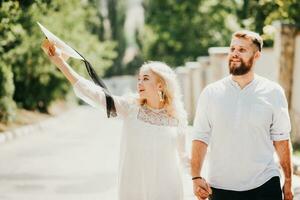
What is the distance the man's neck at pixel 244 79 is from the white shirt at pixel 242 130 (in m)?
0.02

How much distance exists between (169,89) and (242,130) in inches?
26.2

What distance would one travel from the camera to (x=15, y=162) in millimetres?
13109

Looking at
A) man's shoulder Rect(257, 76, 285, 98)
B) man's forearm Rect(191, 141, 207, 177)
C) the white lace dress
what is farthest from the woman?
man's shoulder Rect(257, 76, 285, 98)

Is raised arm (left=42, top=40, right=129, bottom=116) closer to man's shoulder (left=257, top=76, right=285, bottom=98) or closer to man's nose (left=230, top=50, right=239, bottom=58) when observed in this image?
man's nose (left=230, top=50, right=239, bottom=58)

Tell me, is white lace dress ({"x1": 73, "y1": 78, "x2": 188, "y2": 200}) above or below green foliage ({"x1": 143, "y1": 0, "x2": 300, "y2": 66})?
below

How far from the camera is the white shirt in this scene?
3.89m

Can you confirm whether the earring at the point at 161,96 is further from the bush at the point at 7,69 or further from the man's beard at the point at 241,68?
the bush at the point at 7,69

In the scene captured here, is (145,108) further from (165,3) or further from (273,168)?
(165,3)

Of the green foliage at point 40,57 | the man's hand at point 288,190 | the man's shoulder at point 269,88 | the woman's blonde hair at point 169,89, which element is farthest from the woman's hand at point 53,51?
the green foliage at point 40,57

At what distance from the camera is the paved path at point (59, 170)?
905cm

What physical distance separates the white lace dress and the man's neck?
0.57m

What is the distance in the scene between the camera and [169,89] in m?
4.33

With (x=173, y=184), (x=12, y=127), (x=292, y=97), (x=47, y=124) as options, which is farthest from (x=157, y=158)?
(x=47, y=124)

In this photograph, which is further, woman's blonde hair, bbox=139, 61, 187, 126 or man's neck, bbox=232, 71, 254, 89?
woman's blonde hair, bbox=139, 61, 187, 126
